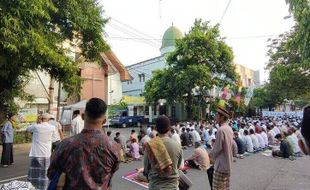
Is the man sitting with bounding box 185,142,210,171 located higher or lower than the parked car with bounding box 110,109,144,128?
lower

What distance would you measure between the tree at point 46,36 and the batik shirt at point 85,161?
6919 mm

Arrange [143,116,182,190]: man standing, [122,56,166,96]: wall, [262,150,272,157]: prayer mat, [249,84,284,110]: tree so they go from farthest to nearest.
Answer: [249,84,284,110]: tree → [122,56,166,96]: wall → [262,150,272,157]: prayer mat → [143,116,182,190]: man standing

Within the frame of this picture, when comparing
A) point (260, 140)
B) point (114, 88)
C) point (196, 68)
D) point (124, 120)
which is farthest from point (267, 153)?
point (124, 120)

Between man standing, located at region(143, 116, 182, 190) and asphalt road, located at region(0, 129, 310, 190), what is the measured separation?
4713 mm

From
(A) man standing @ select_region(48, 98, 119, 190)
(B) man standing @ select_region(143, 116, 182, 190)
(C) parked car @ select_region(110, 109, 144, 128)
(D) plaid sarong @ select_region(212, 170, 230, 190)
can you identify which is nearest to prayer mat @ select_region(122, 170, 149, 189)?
(D) plaid sarong @ select_region(212, 170, 230, 190)

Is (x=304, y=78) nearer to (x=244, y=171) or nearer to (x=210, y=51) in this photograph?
(x=210, y=51)

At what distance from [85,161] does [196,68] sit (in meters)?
27.7

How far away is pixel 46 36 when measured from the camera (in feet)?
37.9

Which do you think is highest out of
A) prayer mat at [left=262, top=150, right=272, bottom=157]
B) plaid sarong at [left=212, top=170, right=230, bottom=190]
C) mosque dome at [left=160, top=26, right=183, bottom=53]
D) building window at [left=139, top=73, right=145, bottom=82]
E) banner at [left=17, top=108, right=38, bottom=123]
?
mosque dome at [left=160, top=26, right=183, bottom=53]

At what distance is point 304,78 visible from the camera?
27.0 metres

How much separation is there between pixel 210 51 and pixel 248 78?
1636 inches

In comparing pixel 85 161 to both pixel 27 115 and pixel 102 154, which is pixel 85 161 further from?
pixel 27 115

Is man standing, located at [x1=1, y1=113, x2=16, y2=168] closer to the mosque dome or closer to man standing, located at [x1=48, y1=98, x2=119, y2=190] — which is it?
man standing, located at [x1=48, y1=98, x2=119, y2=190]

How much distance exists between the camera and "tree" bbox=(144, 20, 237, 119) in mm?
31094
